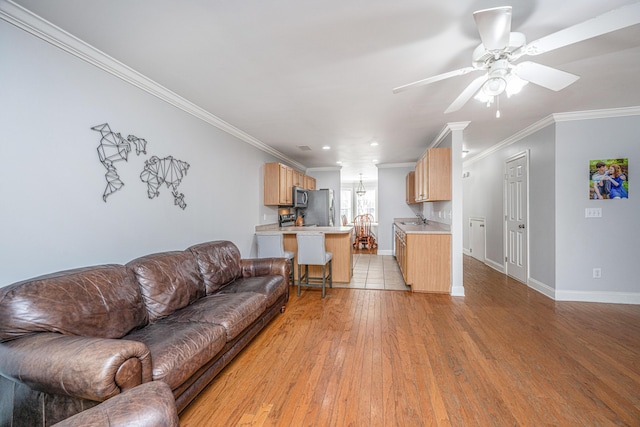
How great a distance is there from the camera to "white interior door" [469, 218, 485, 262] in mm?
5836

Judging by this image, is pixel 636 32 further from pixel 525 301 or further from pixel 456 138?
pixel 525 301

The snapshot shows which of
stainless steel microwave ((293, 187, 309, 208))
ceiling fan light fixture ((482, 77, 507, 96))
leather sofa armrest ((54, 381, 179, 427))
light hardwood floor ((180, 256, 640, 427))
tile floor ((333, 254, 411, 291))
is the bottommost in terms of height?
light hardwood floor ((180, 256, 640, 427))

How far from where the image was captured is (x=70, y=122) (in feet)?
6.01

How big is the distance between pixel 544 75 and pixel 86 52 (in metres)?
3.27

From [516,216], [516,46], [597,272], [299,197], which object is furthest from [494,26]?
[299,197]

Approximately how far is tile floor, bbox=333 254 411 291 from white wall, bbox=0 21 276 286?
2.84 m

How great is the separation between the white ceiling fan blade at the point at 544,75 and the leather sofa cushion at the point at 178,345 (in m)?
2.78

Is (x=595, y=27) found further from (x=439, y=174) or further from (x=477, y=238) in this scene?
(x=477, y=238)

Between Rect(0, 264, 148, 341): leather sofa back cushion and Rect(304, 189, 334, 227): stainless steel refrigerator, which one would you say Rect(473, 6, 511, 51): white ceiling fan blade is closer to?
Rect(0, 264, 148, 341): leather sofa back cushion

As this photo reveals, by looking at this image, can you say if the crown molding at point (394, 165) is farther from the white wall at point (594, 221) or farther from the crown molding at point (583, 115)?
the white wall at point (594, 221)

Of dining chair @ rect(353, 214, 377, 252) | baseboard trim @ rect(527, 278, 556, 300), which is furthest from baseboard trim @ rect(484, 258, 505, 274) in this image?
dining chair @ rect(353, 214, 377, 252)

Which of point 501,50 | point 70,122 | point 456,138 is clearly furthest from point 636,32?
point 70,122

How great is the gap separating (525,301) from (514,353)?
1.63m

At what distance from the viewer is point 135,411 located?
918 mm
